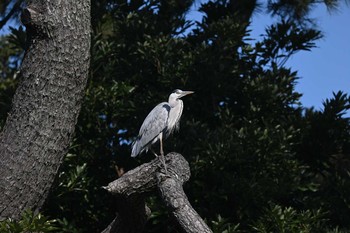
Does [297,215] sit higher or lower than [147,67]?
lower

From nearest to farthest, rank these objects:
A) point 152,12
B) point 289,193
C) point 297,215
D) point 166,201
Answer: point 166,201
point 297,215
point 289,193
point 152,12

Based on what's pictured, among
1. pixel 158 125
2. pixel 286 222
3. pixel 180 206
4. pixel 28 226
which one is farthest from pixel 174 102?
pixel 28 226

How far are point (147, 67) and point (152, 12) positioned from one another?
957 mm

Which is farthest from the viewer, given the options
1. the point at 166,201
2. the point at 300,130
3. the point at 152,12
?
the point at 152,12

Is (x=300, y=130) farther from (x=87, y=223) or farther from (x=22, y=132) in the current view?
(x=22, y=132)

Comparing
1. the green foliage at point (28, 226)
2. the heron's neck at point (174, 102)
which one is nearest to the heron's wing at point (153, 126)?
the heron's neck at point (174, 102)

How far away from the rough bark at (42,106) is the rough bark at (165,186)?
681mm

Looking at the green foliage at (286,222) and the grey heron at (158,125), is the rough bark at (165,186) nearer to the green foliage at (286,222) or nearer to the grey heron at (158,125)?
the grey heron at (158,125)

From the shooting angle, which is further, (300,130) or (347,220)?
(300,130)

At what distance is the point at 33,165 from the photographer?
240 inches

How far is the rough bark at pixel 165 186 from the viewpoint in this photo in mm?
5414

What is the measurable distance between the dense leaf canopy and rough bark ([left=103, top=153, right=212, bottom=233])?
1835 mm

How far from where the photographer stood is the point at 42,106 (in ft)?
20.1

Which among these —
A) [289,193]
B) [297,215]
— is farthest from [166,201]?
[289,193]
